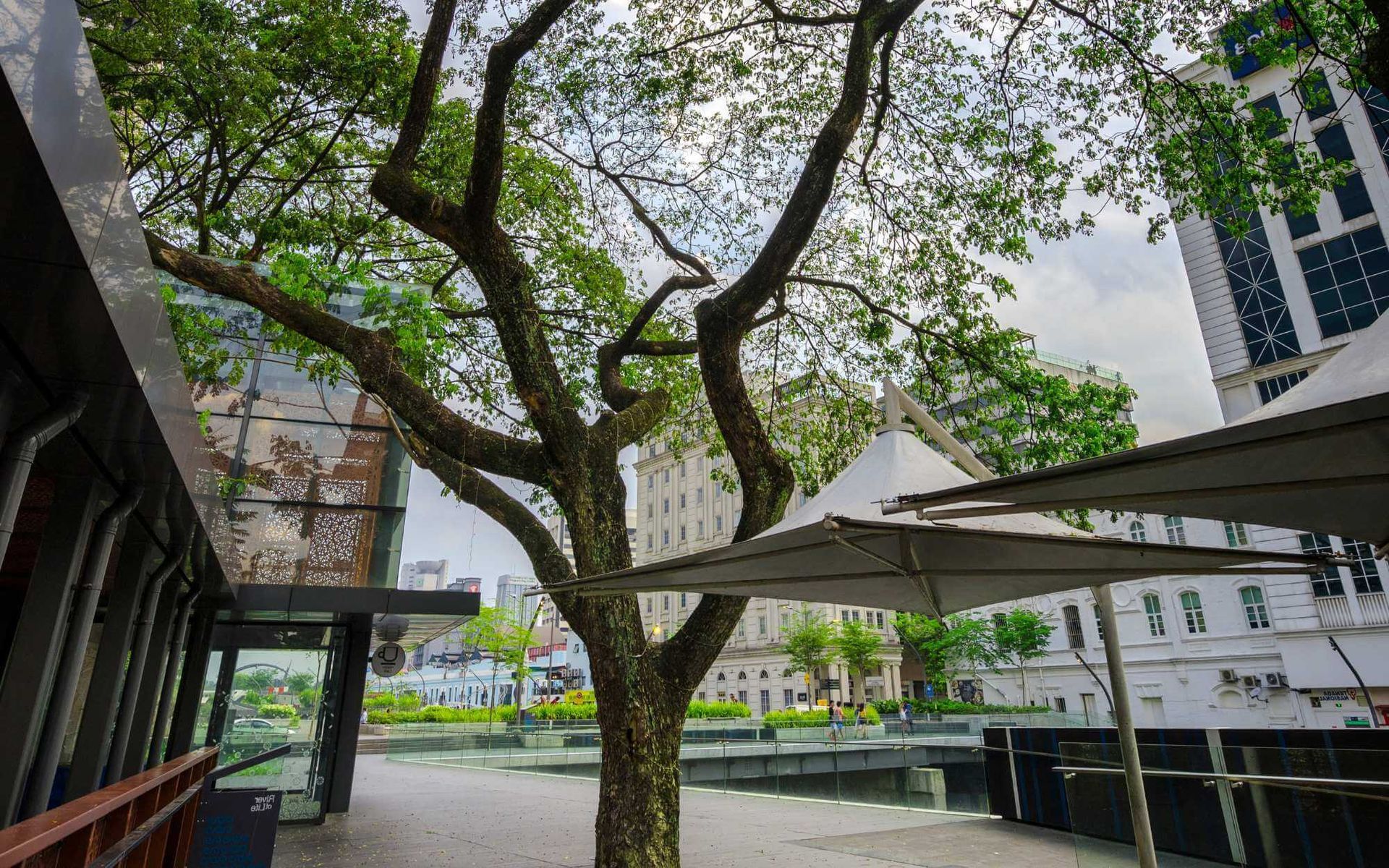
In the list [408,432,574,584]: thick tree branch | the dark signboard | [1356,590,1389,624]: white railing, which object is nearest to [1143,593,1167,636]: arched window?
[1356,590,1389,624]: white railing

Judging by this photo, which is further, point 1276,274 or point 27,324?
point 1276,274

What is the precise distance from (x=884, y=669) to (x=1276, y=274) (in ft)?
140

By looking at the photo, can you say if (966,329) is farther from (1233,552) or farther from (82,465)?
(82,465)

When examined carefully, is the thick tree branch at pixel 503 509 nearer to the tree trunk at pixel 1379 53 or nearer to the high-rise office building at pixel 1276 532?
the tree trunk at pixel 1379 53

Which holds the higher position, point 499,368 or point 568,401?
point 499,368

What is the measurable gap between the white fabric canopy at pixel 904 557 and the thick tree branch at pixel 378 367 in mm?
1920

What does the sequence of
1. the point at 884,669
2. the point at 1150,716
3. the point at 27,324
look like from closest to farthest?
the point at 27,324 → the point at 1150,716 → the point at 884,669

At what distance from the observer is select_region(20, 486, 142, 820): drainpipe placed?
4.42 meters

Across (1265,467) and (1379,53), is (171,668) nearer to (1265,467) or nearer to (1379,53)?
(1265,467)

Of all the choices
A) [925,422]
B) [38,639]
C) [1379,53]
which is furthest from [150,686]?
[1379,53]

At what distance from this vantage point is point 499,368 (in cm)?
1201

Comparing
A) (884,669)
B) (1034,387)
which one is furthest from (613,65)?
(884,669)

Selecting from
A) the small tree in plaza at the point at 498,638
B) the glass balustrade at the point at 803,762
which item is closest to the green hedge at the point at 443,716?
the small tree in plaza at the point at 498,638

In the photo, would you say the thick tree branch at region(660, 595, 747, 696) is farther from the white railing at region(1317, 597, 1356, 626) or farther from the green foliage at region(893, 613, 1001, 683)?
the green foliage at region(893, 613, 1001, 683)
